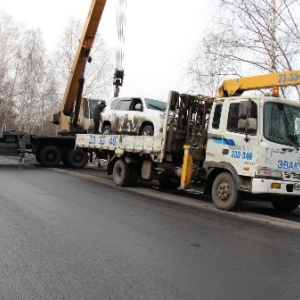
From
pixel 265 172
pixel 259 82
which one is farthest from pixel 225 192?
pixel 259 82

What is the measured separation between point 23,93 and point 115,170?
104 feet

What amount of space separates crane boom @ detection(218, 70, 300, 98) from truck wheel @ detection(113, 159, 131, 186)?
12.6 feet

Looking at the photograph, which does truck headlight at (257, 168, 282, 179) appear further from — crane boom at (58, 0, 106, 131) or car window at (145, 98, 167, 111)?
crane boom at (58, 0, 106, 131)

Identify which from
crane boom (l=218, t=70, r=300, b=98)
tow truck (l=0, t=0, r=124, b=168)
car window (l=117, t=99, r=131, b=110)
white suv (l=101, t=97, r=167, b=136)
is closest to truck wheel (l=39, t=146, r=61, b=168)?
tow truck (l=0, t=0, r=124, b=168)

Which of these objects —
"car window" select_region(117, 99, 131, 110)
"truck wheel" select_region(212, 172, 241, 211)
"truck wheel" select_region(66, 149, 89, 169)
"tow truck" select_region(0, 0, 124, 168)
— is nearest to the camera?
"truck wheel" select_region(212, 172, 241, 211)

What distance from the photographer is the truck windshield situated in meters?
8.77

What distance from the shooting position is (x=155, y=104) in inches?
527

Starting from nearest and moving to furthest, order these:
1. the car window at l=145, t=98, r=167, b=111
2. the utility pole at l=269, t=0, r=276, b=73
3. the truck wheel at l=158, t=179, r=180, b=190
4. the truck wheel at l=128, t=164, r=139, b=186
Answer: the truck wheel at l=128, t=164, r=139, b=186 < the car window at l=145, t=98, r=167, b=111 < the truck wheel at l=158, t=179, r=180, b=190 < the utility pole at l=269, t=0, r=276, b=73

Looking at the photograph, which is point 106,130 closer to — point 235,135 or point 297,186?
point 235,135

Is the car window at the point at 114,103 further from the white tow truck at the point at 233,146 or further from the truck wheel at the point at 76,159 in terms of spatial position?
the truck wheel at the point at 76,159

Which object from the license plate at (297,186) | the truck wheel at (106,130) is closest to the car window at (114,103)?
the truck wheel at (106,130)

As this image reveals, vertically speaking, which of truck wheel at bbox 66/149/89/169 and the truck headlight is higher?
the truck headlight

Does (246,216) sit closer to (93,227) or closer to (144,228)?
(144,228)

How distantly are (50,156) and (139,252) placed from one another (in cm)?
1483
